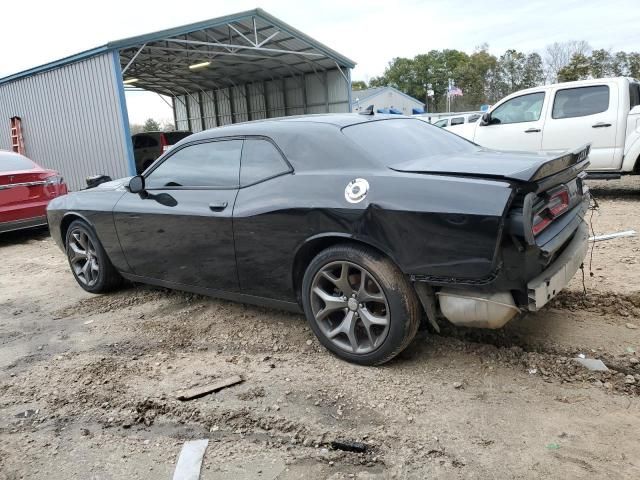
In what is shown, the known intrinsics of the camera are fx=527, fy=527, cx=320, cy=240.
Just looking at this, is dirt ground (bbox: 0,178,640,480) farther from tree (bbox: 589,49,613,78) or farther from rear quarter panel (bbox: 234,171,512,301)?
Answer: tree (bbox: 589,49,613,78)

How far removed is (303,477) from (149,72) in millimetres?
22431

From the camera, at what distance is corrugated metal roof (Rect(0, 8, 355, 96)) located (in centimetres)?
1479

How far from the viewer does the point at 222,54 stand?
60.2ft

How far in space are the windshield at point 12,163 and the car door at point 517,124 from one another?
24.5 feet

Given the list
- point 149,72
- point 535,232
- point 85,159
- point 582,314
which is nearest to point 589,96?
point 582,314

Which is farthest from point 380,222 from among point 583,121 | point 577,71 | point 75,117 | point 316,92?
point 577,71

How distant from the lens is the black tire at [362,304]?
2.99 metres

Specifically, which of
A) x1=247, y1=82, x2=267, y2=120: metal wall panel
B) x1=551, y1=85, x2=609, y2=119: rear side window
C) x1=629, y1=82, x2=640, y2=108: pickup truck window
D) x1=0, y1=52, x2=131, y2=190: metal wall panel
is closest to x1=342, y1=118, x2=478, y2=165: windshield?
x1=551, y1=85, x2=609, y2=119: rear side window

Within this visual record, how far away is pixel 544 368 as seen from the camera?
3.09m

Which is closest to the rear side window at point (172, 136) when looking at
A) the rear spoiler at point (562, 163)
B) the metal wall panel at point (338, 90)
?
the metal wall panel at point (338, 90)

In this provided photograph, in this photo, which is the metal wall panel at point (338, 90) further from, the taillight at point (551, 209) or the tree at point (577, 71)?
the tree at point (577, 71)

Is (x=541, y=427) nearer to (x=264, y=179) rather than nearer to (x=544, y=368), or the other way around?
(x=544, y=368)

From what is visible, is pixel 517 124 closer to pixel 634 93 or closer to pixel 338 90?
pixel 634 93

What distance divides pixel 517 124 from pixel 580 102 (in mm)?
976
